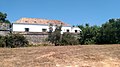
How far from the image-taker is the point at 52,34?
31.5 m

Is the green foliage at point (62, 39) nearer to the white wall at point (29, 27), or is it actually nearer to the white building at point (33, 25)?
the white building at point (33, 25)

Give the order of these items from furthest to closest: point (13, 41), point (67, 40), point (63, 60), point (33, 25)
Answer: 1. point (33, 25)
2. point (67, 40)
3. point (13, 41)
4. point (63, 60)

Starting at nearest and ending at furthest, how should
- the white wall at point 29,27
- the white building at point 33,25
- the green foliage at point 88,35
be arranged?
the green foliage at point 88,35 → the white wall at point 29,27 → the white building at point 33,25

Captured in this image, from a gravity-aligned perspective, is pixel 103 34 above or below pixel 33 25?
below

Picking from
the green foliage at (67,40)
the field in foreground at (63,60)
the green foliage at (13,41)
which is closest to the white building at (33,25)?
the green foliage at (67,40)

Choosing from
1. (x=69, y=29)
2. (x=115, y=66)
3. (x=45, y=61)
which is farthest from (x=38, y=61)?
(x=69, y=29)

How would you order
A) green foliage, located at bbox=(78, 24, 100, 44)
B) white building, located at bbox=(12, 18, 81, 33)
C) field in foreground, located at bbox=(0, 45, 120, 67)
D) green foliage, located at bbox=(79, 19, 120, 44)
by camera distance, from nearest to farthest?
field in foreground, located at bbox=(0, 45, 120, 67) → green foliage, located at bbox=(79, 19, 120, 44) → green foliage, located at bbox=(78, 24, 100, 44) → white building, located at bbox=(12, 18, 81, 33)

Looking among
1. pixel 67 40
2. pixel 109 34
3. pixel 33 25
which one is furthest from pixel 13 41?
pixel 33 25

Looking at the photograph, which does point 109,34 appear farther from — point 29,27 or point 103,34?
point 29,27

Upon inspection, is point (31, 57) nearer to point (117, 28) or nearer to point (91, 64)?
point (91, 64)

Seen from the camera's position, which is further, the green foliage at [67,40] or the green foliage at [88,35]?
the green foliage at [88,35]

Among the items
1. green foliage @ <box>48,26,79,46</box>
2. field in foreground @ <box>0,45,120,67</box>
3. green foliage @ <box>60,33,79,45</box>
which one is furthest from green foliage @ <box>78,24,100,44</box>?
field in foreground @ <box>0,45,120,67</box>

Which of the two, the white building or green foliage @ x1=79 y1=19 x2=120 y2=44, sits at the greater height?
the white building

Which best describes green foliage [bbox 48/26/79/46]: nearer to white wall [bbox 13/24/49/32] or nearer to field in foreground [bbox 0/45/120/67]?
white wall [bbox 13/24/49/32]
